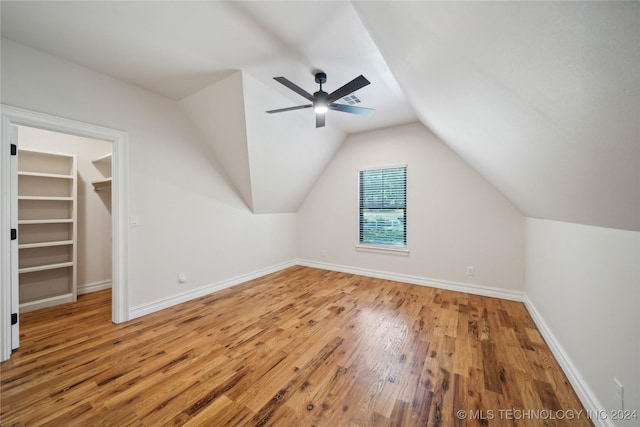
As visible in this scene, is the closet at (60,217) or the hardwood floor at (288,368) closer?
the hardwood floor at (288,368)

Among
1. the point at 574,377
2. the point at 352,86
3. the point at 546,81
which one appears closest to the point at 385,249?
the point at 574,377

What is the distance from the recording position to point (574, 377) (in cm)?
167

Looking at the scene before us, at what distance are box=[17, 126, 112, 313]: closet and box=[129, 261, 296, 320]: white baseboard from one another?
133 cm

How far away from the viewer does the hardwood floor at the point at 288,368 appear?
1.47 meters

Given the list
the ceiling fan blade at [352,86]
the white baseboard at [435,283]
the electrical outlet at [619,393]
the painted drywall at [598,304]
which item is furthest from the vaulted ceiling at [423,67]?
the white baseboard at [435,283]

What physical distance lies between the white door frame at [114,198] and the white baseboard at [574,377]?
4056 millimetres

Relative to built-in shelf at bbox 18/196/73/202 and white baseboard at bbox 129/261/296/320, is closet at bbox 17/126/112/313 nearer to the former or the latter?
built-in shelf at bbox 18/196/73/202

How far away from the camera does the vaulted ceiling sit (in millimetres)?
708

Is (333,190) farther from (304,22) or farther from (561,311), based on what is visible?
(561,311)

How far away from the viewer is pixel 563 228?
2.02 meters

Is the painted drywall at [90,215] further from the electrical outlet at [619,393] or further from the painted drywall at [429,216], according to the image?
the electrical outlet at [619,393]

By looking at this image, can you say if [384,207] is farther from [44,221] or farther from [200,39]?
[44,221]

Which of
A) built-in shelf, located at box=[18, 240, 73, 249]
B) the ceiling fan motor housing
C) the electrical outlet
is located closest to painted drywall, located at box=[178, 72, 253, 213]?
the ceiling fan motor housing

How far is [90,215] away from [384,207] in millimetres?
4826
